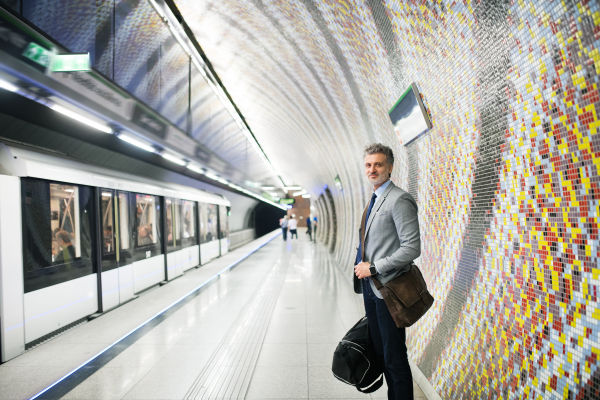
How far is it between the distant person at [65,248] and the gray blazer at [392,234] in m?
4.55

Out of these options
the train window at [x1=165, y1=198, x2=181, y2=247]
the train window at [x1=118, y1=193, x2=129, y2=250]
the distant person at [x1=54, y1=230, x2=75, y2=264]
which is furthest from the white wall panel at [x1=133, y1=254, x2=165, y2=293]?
the distant person at [x1=54, y1=230, x2=75, y2=264]

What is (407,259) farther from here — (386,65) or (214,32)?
(214,32)

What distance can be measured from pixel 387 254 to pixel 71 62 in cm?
372

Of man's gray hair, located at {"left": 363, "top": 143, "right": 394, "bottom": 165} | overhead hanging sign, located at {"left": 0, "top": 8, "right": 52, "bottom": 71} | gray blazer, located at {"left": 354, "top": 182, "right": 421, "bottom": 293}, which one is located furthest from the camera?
overhead hanging sign, located at {"left": 0, "top": 8, "right": 52, "bottom": 71}

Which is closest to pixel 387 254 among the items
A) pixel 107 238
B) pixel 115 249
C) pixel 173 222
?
pixel 107 238

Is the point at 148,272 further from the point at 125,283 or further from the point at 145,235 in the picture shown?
the point at 125,283

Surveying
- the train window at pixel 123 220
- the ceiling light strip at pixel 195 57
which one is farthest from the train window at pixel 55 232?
the ceiling light strip at pixel 195 57

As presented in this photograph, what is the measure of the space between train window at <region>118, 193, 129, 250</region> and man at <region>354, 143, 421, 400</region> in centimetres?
593

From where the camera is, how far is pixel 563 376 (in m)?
1.57

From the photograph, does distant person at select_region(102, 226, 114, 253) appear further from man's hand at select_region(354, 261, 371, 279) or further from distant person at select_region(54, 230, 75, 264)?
man's hand at select_region(354, 261, 371, 279)

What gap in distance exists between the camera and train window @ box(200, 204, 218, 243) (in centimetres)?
1279

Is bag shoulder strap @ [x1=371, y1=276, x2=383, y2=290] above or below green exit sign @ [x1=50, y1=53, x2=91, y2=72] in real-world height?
below

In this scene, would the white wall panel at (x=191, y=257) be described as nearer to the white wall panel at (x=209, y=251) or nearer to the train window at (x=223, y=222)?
the white wall panel at (x=209, y=251)

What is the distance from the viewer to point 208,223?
13570 millimetres
